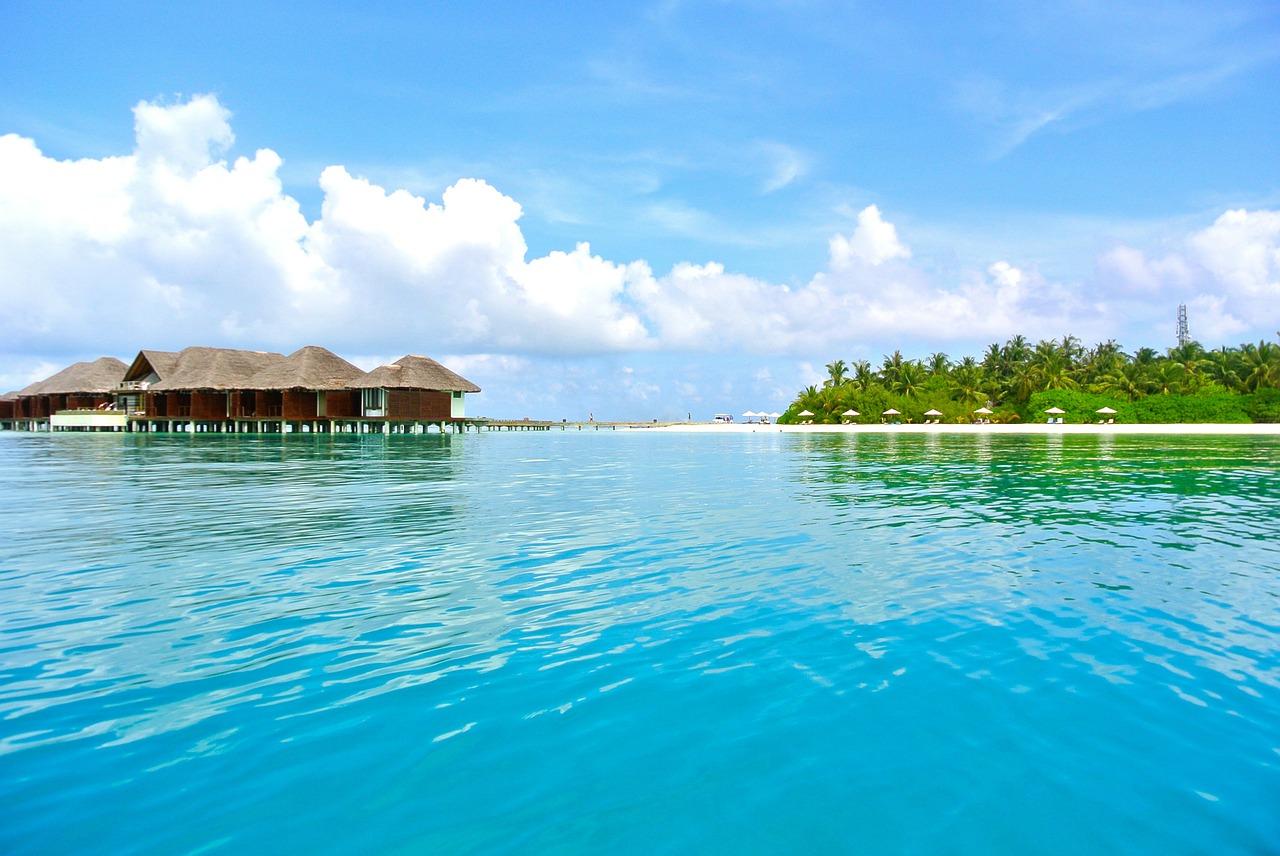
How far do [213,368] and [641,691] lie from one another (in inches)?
2697

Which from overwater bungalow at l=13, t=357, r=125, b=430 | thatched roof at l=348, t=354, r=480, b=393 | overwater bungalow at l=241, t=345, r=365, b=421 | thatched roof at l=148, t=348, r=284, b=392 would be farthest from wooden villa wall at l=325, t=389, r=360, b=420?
overwater bungalow at l=13, t=357, r=125, b=430

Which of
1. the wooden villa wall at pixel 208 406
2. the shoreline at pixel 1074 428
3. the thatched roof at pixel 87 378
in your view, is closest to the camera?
the shoreline at pixel 1074 428

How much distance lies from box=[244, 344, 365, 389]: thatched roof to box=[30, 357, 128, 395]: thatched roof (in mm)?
23443

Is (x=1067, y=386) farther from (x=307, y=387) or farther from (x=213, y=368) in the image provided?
(x=213, y=368)

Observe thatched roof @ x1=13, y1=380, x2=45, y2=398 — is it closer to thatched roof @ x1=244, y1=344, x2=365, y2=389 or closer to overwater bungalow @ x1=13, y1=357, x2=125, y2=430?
overwater bungalow @ x1=13, y1=357, x2=125, y2=430

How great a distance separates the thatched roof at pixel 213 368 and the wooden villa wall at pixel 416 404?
13.1 m

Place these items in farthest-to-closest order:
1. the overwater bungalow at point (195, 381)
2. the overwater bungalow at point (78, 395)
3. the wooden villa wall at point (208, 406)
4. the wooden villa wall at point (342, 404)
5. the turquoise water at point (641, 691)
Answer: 1. the overwater bungalow at point (78, 395)
2. the wooden villa wall at point (208, 406)
3. the overwater bungalow at point (195, 381)
4. the wooden villa wall at point (342, 404)
5. the turquoise water at point (641, 691)

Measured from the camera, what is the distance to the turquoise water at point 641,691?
11.7ft

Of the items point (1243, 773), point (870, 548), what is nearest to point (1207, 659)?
point (1243, 773)

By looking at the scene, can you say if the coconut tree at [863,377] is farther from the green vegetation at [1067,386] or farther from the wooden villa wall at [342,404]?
the wooden villa wall at [342,404]

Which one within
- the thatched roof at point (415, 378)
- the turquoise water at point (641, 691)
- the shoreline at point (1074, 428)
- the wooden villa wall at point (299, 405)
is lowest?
the turquoise water at point (641, 691)

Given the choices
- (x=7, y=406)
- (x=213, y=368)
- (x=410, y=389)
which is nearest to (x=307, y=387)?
(x=410, y=389)

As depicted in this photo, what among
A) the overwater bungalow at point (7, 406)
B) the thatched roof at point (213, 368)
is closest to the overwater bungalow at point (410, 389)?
the thatched roof at point (213, 368)

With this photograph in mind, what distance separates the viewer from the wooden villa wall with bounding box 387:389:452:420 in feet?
193
